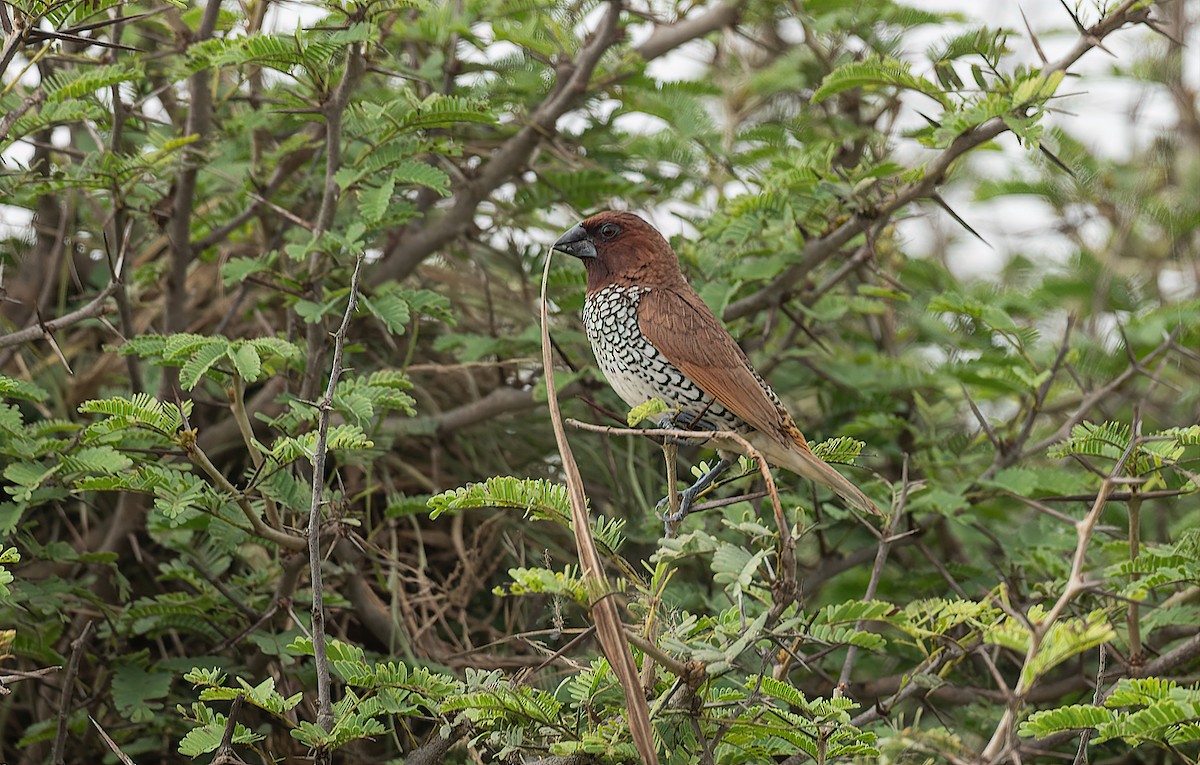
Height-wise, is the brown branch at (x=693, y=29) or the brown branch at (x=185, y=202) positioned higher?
the brown branch at (x=693, y=29)

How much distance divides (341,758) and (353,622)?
0.45 m

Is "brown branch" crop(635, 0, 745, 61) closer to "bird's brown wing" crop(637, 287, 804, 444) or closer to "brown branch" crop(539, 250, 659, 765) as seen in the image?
"bird's brown wing" crop(637, 287, 804, 444)

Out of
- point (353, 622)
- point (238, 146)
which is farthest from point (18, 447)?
point (238, 146)

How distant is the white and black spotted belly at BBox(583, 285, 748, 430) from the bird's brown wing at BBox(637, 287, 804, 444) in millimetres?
30

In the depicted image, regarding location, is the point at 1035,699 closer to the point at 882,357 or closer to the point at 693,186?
the point at 882,357

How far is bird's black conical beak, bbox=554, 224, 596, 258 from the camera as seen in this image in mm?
3414

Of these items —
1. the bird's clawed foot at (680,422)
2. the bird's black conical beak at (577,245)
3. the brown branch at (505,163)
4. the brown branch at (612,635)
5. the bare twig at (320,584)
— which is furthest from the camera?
the brown branch at (505,163)

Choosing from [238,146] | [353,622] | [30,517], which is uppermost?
[238,146]

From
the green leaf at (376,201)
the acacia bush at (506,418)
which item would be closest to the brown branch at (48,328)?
the acacia bush at (506,418)

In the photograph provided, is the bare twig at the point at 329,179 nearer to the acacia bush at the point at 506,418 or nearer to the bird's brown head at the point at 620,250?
the acacia bush at the point at 506,418

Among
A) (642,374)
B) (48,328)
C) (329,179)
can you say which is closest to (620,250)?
(642,374)

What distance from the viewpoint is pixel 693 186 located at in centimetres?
466

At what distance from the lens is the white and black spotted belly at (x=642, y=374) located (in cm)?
314

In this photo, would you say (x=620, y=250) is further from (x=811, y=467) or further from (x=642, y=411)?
(x=642, y=411)
